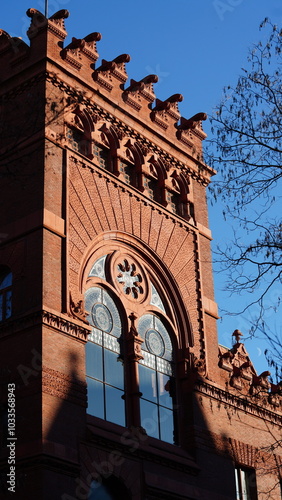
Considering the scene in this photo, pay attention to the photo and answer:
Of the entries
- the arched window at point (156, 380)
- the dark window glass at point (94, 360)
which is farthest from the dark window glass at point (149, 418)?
the dark window glass at point (94, 360)

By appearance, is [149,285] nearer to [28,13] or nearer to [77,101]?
[77,101]

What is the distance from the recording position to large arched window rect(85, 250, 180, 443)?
24.9 m

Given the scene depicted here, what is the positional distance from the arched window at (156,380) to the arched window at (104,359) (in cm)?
90

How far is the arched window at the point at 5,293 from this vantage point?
2420cm

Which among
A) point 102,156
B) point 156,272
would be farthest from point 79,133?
point 156,272

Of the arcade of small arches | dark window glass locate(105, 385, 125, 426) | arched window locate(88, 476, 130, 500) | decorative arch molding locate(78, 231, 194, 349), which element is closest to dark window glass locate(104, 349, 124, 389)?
dark window glass locate(105, 385, 125, 426)

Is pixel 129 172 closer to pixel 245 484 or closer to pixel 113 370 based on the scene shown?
pixel 113 370

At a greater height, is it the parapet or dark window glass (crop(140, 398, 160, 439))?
the parapet

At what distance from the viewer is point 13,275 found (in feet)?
79.8

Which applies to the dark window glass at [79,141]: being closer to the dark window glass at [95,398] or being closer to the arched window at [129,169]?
the arched window at [129,169]

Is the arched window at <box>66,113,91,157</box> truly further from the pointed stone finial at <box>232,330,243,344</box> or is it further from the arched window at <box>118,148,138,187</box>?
the pointed stone finial at <box>232,330,243,344</box>

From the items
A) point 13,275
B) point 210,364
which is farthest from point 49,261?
point 210,364

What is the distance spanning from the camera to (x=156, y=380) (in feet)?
87.7

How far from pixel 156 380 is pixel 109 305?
243cm
